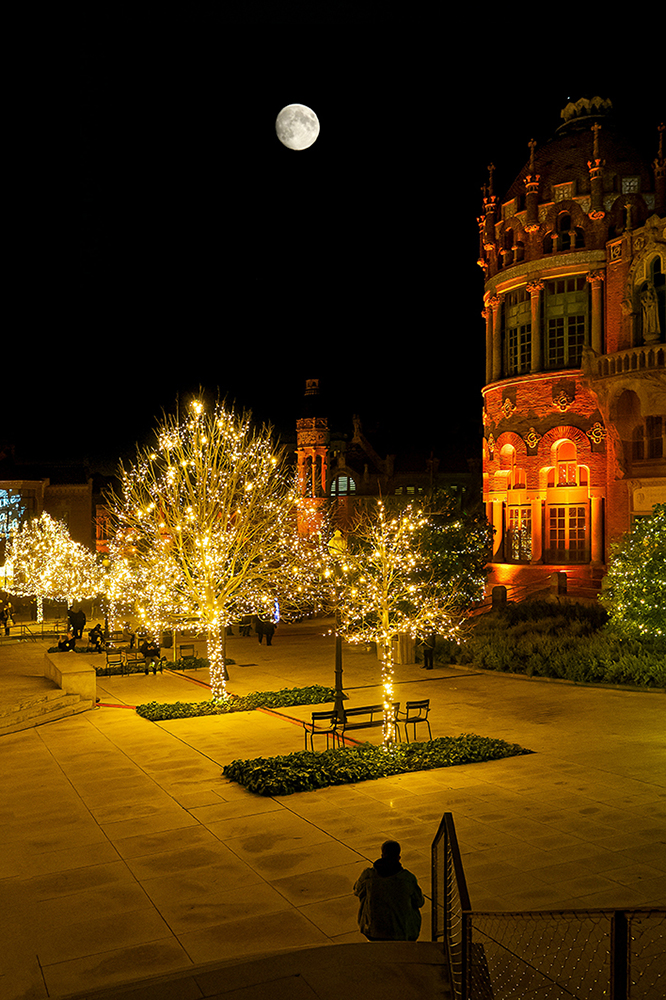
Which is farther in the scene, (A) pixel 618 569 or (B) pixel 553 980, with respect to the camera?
(A) pixel 618 569

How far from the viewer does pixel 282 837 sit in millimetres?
10422

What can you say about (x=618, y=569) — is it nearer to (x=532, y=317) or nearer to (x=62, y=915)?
(x=62, y=915)

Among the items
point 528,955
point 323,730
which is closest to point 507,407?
point 323,730

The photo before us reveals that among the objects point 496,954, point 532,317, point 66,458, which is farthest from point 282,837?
point 66,458

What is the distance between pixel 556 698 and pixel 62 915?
13879 mm

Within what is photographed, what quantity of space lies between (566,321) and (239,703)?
2729 centimetres

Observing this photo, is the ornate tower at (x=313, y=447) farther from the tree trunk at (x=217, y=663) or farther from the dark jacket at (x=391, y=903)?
the dark jacket at (x=391, y=903)

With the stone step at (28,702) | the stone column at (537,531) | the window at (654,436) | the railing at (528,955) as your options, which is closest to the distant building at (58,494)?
the stone column at (537,531)

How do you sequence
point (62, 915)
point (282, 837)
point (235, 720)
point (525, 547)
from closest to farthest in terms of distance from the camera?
point (62, 915) → point (282, 837) → point (235, 720) → point (525, 547)

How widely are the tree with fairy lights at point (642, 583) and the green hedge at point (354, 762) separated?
826cm

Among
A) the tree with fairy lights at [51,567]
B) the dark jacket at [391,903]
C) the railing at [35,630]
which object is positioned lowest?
the railing at [35,630]

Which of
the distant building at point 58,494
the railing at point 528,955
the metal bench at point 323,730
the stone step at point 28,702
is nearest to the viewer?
the railing at point 528,955

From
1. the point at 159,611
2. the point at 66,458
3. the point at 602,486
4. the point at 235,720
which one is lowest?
the point at 235,720

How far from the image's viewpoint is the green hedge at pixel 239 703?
18.2 meters
